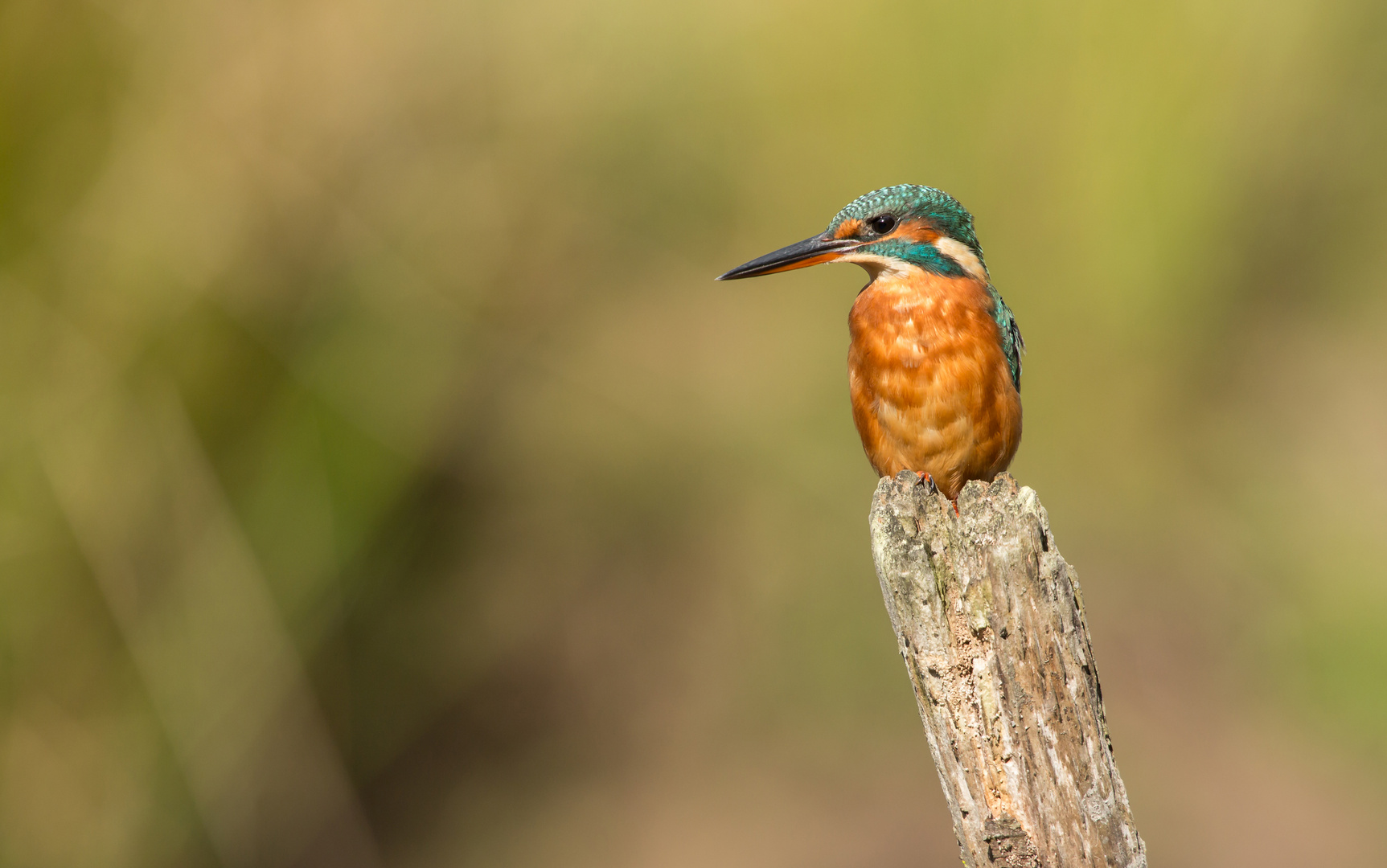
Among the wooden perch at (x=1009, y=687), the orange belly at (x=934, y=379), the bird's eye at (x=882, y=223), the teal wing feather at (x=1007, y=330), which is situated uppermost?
the bird's eye at (x=882, y=223)

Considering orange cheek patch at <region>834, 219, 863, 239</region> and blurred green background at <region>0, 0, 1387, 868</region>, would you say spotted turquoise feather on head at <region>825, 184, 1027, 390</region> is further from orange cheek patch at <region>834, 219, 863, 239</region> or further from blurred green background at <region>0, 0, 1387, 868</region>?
blurred green background at <region>0, 0, 1387, 868</region>

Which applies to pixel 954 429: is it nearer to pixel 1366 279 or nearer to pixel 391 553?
pixel 391 553

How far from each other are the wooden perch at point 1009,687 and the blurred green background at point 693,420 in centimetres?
263

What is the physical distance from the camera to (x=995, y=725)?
49.6 inches

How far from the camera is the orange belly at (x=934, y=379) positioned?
1975mm

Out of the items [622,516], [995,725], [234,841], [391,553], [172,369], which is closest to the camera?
[995,725]

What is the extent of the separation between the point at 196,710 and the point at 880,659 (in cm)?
257

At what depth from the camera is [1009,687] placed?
1256 mm

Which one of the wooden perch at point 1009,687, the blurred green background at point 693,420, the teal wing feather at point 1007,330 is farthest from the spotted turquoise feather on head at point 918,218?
the blurred green background at point 693,420

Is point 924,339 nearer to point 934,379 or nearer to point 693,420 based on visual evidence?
point 934,379

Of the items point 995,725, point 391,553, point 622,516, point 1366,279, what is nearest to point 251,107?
point 391,553

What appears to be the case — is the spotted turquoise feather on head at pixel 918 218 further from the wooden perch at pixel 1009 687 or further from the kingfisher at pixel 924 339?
the wooden perch at pixel 1009 687

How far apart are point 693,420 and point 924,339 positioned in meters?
2.45

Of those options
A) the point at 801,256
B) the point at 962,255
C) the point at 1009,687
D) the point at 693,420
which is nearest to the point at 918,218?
the point at 962,255
